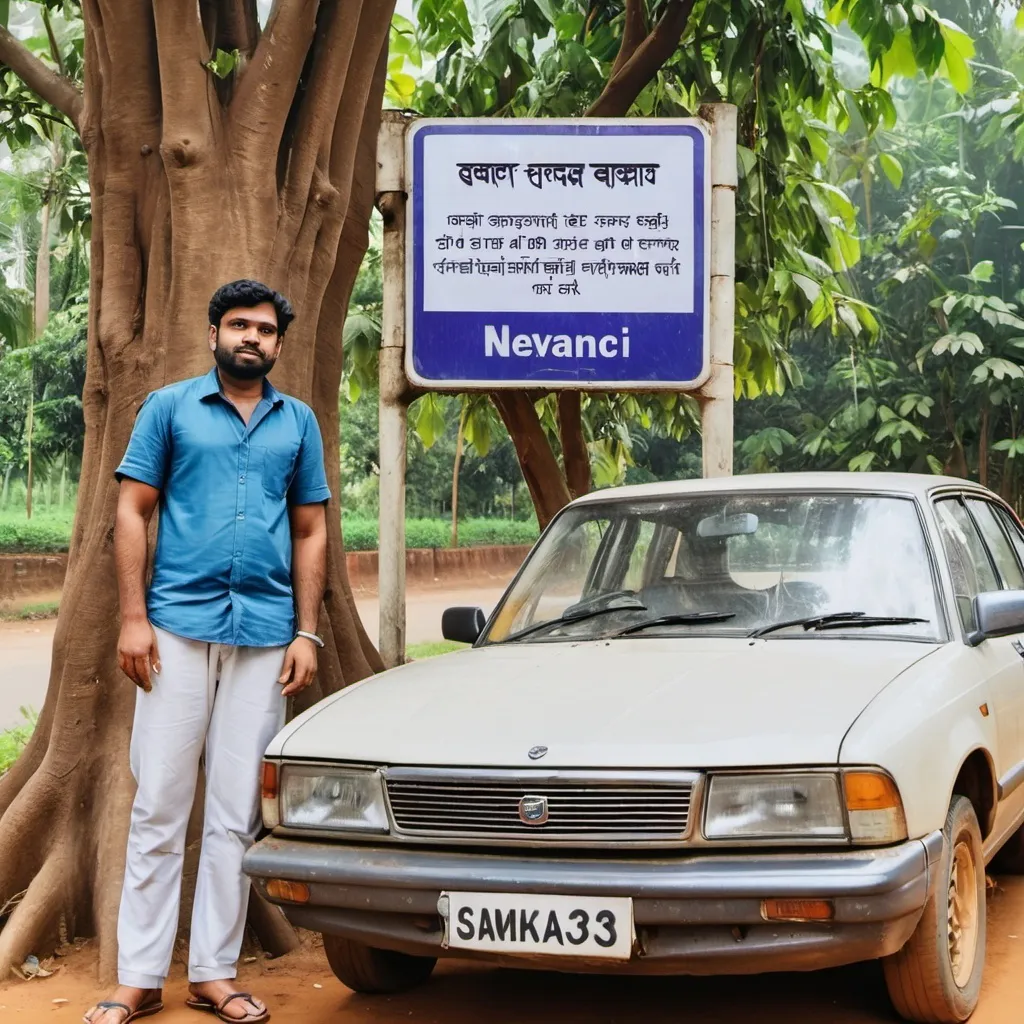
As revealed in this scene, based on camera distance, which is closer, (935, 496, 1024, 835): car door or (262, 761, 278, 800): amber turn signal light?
(262, 761, 278, 800): amber turn signal light

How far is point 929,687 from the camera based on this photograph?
381cm

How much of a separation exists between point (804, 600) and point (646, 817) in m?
1.29

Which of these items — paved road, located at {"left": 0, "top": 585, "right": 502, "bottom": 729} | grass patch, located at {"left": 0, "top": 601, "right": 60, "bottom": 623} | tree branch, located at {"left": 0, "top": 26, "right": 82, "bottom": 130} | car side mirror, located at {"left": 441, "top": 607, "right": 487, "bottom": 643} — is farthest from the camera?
grass patch, located at {"left": 0, "top": 601, "right": 60, "bottom": 623}

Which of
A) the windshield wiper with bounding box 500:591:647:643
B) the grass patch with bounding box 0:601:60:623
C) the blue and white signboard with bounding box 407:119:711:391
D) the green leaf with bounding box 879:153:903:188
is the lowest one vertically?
the grass patch with bounding box 0:601:60:623

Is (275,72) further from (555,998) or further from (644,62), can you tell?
(644,62)

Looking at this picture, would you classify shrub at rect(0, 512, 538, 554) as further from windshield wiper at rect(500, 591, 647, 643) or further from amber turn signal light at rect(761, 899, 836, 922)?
amber turn signal light at rect(761, 899, 836, 922)

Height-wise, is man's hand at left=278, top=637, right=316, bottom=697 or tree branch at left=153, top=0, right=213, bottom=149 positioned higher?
tree branch at left=153, top=0, right=213, bottom=149

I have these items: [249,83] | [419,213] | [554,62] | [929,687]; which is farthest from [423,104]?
[929,687]

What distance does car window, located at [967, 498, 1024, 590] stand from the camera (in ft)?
17.8

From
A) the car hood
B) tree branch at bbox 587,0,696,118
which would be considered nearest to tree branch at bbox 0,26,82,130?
tree branch at bbox 587,0,696,118

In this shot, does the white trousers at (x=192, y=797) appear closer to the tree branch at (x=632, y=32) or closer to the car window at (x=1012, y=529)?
the car window at (x=1012, y=529)

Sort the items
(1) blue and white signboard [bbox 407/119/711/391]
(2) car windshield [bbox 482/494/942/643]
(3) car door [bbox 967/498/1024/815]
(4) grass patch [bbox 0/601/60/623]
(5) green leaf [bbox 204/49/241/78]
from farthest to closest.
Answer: (4) grass patch [bbox 0/601/60/623] < (1) blue and white signboard [bbox 407/119/711/391] < (5) green leaf [bbox 204/49/241/78] < (3) car door [bbox 967/498/1024/815] < (2) car windshield [bbox 482/494/942/643]

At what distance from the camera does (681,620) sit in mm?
4531

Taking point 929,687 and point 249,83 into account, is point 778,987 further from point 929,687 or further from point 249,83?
point 249,83
